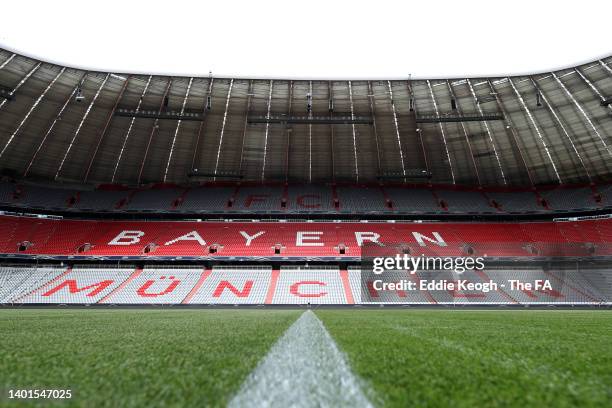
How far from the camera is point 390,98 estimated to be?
3431 cm

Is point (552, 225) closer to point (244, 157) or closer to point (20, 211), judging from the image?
point (244, 157)

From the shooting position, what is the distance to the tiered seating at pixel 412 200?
39.8m

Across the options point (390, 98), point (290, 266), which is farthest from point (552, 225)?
point (290, 266)

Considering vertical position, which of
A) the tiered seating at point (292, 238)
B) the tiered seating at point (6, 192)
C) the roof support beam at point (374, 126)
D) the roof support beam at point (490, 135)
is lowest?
the tiered seating at point (292, 238)

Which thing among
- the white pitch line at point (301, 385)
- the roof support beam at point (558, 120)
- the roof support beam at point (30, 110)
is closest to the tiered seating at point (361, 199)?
the roof support beam at point (558, 120)

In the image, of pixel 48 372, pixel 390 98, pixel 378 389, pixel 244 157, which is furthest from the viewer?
pixel 244 157

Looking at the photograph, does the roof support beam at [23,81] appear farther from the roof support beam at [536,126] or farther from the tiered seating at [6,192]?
the roof support beam at [536,126]

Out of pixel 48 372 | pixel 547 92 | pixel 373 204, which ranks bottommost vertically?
pixel 48 372

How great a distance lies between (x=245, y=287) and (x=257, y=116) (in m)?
14.6

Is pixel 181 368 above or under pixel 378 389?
above

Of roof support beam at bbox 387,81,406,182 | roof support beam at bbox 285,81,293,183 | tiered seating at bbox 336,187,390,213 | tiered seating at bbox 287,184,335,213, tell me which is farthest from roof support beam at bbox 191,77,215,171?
tiered seating at bbox 336,187,390,213

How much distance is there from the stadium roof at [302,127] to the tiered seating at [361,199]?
1605 mm

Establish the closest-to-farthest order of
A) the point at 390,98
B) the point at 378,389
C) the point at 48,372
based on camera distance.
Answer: the point at 378,389 → the point at 48,372 → the point at 390,98

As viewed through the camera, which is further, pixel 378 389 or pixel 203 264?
pixel 203 264
